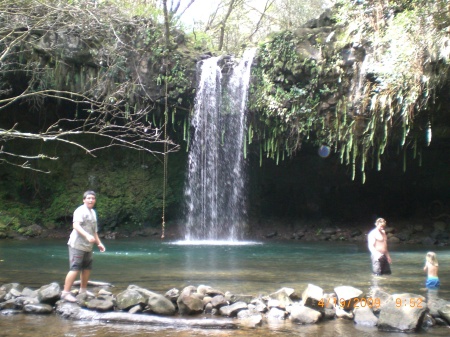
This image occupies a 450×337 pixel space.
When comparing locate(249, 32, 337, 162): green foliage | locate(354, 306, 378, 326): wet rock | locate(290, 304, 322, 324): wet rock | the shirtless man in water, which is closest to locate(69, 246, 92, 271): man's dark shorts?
locate(290, 304, 322, 324): wet rock

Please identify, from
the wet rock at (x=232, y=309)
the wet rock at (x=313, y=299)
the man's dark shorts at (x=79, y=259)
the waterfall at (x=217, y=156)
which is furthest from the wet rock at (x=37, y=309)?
the waterfall at (x=217, y=156)

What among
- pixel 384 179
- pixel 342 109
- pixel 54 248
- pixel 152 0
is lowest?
pixel 54 248

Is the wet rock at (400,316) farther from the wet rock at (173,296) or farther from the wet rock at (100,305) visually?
the wet rock at (100,305)

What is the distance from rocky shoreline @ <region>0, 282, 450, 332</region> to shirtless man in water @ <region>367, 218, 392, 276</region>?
2157 mm

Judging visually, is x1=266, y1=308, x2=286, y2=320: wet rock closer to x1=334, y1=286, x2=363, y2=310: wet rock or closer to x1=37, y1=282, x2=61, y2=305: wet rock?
x1=334, y1=286, x2=363, y2=310: wet rock

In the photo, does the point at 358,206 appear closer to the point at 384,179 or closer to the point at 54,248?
the point at 384,179

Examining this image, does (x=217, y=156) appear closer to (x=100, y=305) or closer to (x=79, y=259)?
(x=79, y=259)

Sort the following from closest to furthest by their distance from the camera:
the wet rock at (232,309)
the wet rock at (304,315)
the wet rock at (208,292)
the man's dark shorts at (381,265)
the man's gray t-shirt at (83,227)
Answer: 1. the wet rock at (304,315)
2. the wet rock at (232,309)
3. the wet rock at (208,292)
4. the man's gray t-shirt at (83,227)
5. the man's dark shorts at (381,265)

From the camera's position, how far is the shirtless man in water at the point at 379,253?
812 centimetres

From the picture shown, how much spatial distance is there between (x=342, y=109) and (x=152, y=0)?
13078 mm

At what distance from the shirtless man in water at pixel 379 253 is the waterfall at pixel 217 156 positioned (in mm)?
7662

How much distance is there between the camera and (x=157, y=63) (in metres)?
15.3

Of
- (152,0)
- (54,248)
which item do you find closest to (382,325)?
(54,248)

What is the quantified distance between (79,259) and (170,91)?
377 inches
